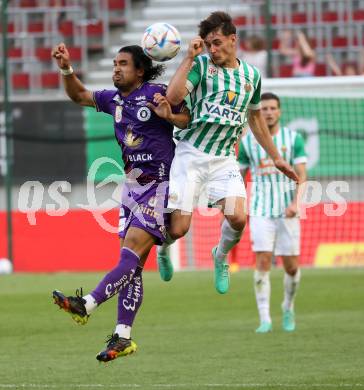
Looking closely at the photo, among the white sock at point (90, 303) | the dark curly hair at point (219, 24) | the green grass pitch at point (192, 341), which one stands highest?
the dark curly hair at point (219, 24)

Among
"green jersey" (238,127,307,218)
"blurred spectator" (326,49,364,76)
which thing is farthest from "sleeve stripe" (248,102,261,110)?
"blurred spectator" (326,49,364,76)

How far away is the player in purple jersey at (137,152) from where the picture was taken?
8.27 meters

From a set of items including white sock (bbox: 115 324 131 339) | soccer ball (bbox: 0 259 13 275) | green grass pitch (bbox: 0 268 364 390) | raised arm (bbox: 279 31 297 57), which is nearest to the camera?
white sock (bbox: 115 324 131 339)

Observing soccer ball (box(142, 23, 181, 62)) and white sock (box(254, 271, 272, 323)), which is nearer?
soccer ball (box(142, 23, 181, 62))

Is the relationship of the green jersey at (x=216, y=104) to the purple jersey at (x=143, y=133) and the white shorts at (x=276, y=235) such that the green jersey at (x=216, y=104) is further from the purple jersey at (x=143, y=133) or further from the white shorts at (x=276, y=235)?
the white shorts at (x=276, y=235)

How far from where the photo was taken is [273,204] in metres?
11.8

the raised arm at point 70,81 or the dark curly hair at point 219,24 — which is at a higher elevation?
the dark curly hair at point 219,24

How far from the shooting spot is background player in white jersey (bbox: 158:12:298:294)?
8656mm

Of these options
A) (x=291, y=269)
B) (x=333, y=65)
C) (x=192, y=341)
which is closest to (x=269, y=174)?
(x=291, y=269)

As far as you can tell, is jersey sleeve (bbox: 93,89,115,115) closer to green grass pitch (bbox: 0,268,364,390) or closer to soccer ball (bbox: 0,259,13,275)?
green grass pitch (bbox: 0,268,364,390)

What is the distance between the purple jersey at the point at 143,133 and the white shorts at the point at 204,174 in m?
0.20

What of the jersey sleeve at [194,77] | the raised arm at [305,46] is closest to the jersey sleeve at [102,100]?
the jersey sleeve at [194,77]

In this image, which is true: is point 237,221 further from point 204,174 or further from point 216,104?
point 216,104

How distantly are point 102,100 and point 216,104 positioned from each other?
2.96 ft
